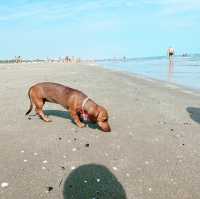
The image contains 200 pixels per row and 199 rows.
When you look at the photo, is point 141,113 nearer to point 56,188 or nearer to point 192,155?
point 192,155

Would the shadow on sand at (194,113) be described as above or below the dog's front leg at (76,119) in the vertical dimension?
below

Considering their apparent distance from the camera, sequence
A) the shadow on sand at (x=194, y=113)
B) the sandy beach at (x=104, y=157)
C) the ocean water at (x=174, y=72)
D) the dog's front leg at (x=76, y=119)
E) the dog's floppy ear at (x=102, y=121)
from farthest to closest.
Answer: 1. the ocean water at (x=174, y=72)
2. the shadow on sand at (x=194, y=113)
3. the dog's front leg at (x=76, y=119)
4. the dog's floppy ear at (x=102, y=121)
5. the sandy beach at (x=104, y=157)

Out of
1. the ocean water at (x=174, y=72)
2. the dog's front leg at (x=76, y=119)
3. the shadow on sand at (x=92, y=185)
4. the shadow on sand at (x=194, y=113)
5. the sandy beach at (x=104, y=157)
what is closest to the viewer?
the shadow on sand at (x=92, y=185)

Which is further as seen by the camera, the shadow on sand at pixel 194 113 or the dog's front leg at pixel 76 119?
the shadow on sand at pixel 194 113

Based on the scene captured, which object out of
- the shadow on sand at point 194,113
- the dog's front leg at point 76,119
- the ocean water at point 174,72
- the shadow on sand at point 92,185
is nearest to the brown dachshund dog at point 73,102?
the dog's front leg at point 76,119

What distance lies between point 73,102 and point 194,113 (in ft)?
10.5

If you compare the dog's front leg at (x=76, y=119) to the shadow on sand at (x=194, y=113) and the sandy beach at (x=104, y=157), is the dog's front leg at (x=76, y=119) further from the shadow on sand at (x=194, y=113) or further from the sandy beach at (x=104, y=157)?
the shadow on sand at (x=194, y=113)

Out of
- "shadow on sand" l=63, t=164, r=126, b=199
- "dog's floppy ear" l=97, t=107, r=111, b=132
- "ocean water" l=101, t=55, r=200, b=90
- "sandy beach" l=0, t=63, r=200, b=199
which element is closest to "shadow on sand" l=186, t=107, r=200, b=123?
"sandy beach" l=0, t=63, r=200, b=199

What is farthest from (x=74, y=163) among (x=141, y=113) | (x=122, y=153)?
(x=141, y=113)

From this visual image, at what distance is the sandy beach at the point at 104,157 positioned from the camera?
13.9 ft

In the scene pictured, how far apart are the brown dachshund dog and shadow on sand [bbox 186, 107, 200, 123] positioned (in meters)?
2.34

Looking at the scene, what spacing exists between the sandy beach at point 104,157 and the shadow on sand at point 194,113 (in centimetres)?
2

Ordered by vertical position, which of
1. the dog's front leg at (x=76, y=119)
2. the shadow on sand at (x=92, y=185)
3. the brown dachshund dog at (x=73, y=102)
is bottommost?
the shadow on sand at (x=92, y=185)

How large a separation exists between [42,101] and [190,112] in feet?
11.9
